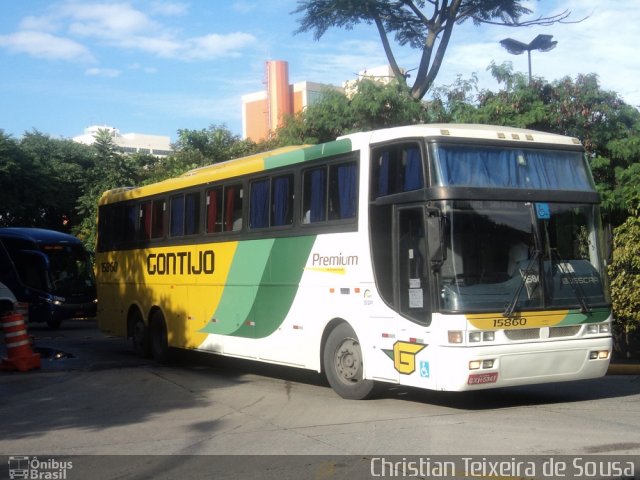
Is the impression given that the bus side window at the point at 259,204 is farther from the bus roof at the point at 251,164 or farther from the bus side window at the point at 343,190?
the bus side window at the point at 343,190

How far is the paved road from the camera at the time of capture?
8.40m

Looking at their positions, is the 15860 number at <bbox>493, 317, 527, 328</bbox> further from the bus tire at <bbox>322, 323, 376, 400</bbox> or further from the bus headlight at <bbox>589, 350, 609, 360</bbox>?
the bus tire at <bbox>322, 323, 376, 400</bbox>

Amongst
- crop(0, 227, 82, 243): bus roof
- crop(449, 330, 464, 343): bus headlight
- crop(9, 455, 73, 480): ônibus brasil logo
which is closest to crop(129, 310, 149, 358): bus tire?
crop(9, 455, 73, 480): ônibus brasil logo

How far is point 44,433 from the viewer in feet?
31.4

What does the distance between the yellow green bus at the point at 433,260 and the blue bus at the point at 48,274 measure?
16401 millimetres

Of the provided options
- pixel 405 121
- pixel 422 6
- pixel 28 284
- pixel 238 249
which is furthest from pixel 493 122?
pixel 28 284

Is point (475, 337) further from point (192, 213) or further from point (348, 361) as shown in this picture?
point (192, 213)

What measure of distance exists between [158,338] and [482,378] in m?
9.14

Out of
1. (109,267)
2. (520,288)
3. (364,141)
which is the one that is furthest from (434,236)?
(109,267)

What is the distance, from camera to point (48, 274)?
2830 centimetres

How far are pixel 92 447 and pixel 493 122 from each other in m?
14.1

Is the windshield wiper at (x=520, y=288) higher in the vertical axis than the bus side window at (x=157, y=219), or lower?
lower

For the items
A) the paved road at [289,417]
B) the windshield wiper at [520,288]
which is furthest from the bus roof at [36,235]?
the windshield wiper at [520,288]

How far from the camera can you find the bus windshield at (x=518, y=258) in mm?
9828
